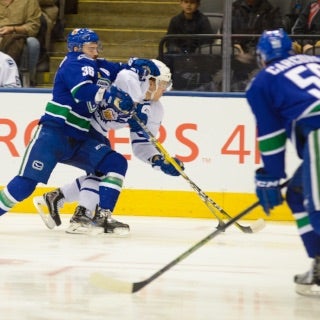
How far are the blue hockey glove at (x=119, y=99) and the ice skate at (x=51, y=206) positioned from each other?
80cm

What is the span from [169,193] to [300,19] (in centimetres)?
138

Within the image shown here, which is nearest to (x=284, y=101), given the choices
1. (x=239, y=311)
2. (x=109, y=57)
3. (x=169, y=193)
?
(x=239, y=311)

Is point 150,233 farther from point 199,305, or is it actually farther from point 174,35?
point 199,305

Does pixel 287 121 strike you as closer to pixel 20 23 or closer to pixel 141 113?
pixel 141 113

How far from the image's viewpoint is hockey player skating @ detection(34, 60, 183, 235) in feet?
18.6

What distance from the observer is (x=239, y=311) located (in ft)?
12.0

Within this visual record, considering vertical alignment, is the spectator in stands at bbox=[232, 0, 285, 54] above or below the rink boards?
above

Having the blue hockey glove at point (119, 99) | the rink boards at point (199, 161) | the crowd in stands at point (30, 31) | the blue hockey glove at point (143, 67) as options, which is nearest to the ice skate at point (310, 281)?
the blue hockey glove at point (119, 99)

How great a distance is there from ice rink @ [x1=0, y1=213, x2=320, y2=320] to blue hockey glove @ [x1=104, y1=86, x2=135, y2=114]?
68 centimetres

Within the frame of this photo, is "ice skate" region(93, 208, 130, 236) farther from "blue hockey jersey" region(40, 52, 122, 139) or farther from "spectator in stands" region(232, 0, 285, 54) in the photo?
"spectator in stands" region(232, 0, 285, 54)

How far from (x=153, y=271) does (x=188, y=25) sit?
2821mm

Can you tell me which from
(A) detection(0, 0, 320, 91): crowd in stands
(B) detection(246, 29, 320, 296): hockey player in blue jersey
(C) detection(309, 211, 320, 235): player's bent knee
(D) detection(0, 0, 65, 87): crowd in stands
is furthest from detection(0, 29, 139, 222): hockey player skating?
(C) detection(309, 211, 320, 235): player's bent knee

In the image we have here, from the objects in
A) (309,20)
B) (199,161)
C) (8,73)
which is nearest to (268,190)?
(199,161)

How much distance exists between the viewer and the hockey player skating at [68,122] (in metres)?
5.50
